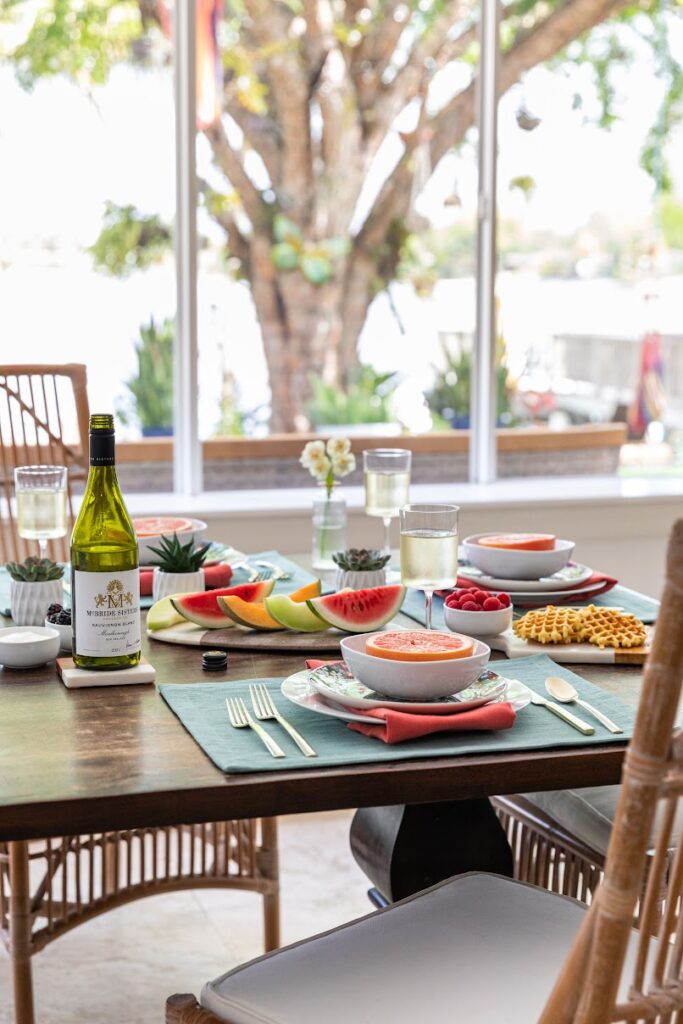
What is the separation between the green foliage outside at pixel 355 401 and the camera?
4027 millimetres

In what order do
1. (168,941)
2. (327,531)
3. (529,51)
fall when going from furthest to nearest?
(529,51) → (168,941) → (327,531)

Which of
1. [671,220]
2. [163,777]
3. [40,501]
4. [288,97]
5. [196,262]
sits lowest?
[163,777]

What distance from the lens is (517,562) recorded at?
→ 2.09m

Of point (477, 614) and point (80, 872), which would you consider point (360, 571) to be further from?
point (80, 872)

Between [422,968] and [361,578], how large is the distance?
749 millimetres

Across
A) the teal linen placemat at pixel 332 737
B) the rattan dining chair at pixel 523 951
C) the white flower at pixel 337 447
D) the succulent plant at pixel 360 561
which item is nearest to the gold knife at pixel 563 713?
the teal linen placemat at pixel 332 737

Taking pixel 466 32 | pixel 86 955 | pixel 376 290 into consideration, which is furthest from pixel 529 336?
pixel 86 955

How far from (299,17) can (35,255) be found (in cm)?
102

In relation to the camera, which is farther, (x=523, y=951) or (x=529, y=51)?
(x=529, y=51)

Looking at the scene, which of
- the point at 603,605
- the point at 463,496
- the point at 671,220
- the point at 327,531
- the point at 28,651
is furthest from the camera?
the point at 671,220

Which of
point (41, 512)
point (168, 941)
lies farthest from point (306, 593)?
point (168, 941)

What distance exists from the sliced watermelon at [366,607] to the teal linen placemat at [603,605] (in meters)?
0.09

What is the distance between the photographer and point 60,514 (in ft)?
6.59

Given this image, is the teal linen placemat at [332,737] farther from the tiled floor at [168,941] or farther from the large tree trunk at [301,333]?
the large tree trunk at [301,333]
